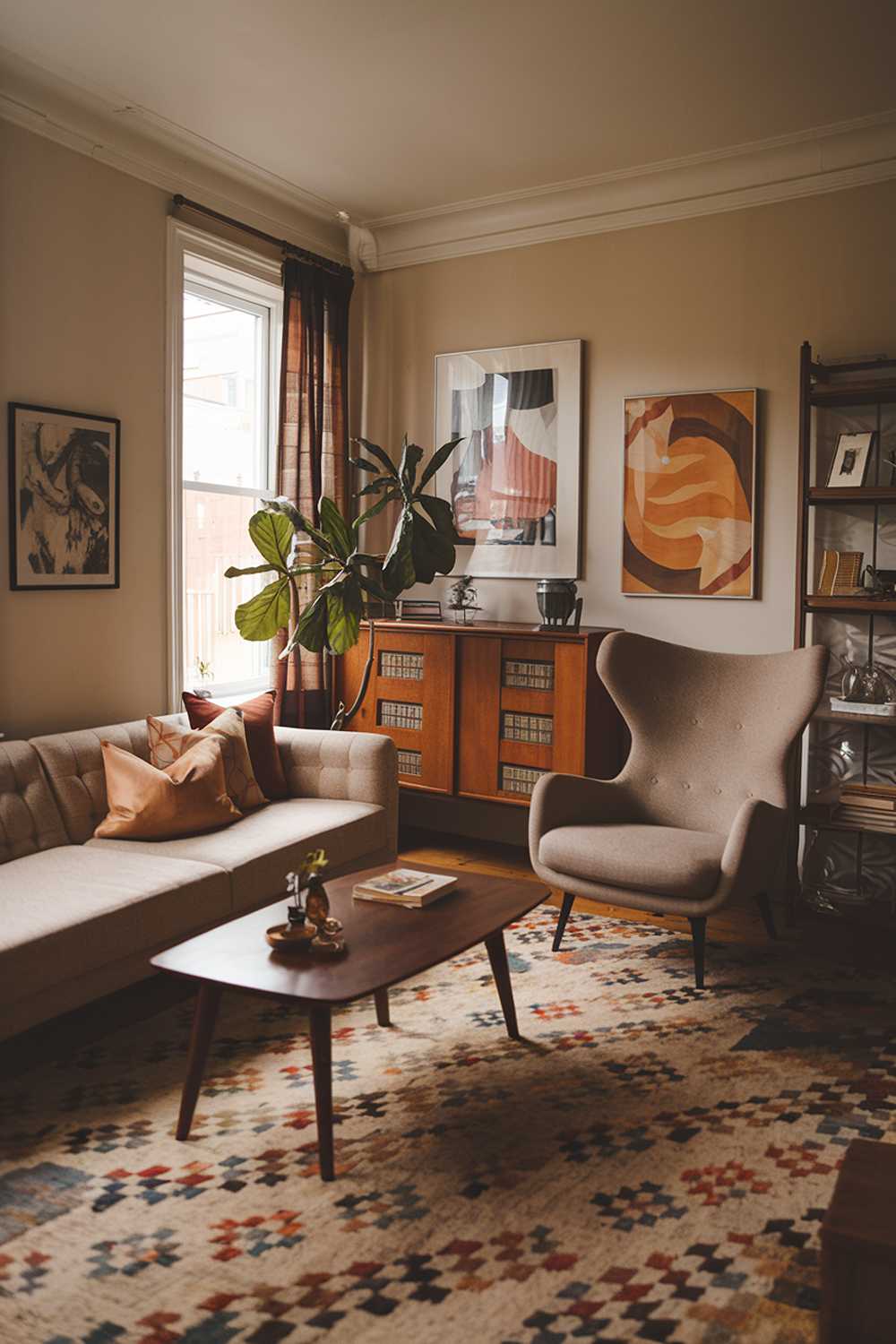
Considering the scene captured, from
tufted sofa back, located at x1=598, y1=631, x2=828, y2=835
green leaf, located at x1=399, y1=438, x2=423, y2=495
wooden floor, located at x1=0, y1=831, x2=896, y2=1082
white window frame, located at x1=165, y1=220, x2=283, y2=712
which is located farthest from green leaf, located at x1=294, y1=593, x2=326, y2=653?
tufted sofa back, located at x1=598, y1=631, x2=828, y2=835

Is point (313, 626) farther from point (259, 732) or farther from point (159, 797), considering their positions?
point (159, 797)

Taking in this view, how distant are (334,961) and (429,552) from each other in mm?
2346

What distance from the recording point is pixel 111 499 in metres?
3.96

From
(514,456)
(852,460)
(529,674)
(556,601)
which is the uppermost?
(514,456)

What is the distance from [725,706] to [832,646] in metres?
0.67

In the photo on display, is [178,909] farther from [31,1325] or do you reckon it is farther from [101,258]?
[101,258]

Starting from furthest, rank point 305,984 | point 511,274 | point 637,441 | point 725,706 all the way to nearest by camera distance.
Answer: point 511,274
point 637,441
point 725,706
point 305,984

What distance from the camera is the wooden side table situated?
1.46 metres

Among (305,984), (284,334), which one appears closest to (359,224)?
(284,334)

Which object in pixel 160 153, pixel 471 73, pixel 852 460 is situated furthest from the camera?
pixel 160 153

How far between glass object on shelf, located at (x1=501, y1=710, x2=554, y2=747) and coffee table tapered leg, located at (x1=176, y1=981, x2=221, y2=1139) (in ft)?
7.41

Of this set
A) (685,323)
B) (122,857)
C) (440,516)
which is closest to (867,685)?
(685,323)

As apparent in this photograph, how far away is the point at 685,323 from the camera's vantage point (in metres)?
4.42

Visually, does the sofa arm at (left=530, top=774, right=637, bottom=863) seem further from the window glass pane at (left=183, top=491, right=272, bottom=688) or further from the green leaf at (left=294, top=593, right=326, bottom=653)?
the window glass pane at (left=183, top=491, right=272, bottom=688)
